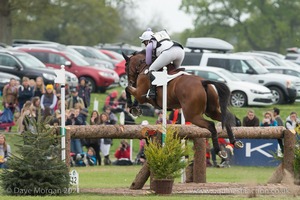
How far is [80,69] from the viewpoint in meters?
36.8

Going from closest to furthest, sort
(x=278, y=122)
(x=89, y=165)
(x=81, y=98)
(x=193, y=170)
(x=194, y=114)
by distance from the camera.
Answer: (x=194, y=114), (x=193, y=170), (x=89, y=165), (x=278, y=122), (x=81, y=98)

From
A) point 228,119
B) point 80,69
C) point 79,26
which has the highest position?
point 79,26

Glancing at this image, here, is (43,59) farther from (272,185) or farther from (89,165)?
(272,185)

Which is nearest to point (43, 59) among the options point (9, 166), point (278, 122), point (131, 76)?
point (278, 122)

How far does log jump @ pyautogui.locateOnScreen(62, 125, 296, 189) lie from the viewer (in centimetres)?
1545

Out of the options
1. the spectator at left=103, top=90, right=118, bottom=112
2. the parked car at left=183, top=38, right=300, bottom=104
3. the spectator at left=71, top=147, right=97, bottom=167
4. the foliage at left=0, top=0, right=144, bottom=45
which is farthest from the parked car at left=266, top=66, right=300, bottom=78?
the foliage at left=0, top=0, right=144, bottom=45

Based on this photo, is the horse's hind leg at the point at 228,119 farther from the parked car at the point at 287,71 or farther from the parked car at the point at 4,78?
the parked car at the point at 287,71

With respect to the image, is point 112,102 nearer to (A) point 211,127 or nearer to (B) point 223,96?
(B) point 223,96

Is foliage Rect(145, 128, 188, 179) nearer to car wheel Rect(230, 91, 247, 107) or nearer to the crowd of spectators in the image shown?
the crowd of spectators

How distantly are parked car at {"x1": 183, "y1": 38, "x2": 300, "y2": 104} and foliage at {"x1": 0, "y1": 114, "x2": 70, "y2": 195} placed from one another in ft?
70.0

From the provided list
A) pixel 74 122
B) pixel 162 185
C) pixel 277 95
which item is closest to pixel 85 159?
pixel 74 122

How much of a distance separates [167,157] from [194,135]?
1627 millimetres

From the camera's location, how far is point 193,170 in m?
17.2

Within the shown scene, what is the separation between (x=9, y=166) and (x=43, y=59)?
77.5 feet
